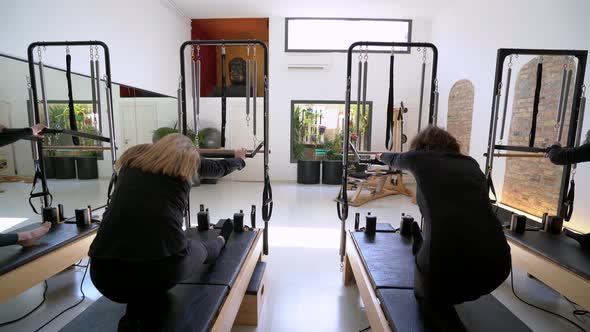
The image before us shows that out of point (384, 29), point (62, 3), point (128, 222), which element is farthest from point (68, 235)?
point (384, 29)

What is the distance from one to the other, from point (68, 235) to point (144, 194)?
1.34 m

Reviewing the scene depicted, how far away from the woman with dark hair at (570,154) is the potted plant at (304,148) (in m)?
4.49

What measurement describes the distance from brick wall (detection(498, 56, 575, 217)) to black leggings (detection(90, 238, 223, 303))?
381 cm

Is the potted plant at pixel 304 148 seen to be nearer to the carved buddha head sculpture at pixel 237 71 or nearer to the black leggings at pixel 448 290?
the carved buddha head sculpture at pixel 237 71

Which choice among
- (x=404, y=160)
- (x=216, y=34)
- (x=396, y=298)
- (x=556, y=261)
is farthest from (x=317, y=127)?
(x=396, y=298)

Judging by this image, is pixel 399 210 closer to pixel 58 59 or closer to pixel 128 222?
pixel 128 222

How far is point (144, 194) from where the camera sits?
3.97 feet

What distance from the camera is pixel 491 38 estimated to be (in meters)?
4.34

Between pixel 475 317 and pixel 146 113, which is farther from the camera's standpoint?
pixel 146 113

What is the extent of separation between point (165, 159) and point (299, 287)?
1.49 meters

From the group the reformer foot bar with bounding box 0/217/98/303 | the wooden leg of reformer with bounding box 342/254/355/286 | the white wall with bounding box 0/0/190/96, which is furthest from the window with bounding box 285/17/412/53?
the reformer foot bar with bounding box 0/217/98/303

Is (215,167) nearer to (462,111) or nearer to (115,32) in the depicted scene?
(115,32)

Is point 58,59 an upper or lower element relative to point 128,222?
upper

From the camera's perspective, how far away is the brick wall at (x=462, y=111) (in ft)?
16.1
